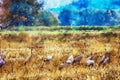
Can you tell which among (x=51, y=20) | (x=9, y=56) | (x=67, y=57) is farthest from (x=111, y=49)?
(x=9, y=56)

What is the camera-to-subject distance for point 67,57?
4.76 m

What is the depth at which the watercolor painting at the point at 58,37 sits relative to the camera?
463 centimetres

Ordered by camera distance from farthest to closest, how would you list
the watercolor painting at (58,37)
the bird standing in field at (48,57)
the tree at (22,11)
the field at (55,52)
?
the tree at (22,11) → the bird standing in field at (48,57) → the watercolor painting at (58,37) → the field at (55,52)

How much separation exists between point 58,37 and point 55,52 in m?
0.24

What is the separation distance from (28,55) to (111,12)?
108 cm

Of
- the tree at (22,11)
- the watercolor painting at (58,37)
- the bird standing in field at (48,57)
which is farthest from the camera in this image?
the tree at (22,11)

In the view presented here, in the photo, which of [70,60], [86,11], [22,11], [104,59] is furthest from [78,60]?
[22,11]

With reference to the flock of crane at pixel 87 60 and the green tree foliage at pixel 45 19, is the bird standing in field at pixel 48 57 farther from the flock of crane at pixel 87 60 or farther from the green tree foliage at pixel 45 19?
the green tree foliage at pixel 45 19

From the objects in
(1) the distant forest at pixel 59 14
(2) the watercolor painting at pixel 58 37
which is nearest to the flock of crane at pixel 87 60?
(2) the watercolor painting at pixel 58 37

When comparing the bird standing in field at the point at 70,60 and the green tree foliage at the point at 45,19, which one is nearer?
the bird standing in field at the point at 70,60

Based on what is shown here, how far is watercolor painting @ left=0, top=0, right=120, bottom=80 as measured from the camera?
15.2ft

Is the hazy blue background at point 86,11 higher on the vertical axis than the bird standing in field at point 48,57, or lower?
higher

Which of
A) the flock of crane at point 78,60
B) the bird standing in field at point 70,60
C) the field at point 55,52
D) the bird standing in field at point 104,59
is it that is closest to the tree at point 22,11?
the field at point 55,52

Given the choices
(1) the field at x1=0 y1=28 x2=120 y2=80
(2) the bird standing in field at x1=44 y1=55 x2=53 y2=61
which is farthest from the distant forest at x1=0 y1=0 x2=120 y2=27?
(2) the bird standing in field at x1=44 y1=55 x2=53 y2=61
